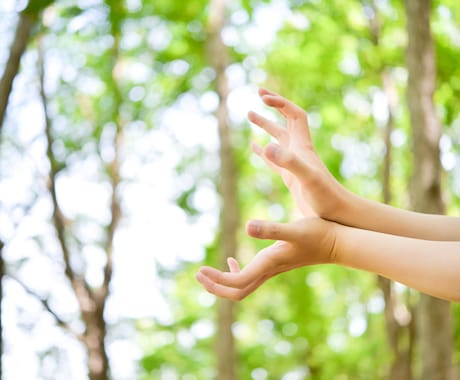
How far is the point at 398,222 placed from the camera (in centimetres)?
205

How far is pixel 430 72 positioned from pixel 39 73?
3363mm

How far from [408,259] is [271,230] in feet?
1.10

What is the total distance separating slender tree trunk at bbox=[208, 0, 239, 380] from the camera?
6762 millimetres

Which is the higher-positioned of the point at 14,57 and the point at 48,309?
the point at 14,57

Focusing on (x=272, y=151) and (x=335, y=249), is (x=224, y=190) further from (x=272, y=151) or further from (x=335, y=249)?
(x=272, y=151)

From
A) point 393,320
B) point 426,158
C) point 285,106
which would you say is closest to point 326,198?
point 285,106

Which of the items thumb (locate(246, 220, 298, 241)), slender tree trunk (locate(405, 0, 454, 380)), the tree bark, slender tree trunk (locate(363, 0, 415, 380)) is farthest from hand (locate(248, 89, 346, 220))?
slender tree trunk (locate(363, 0, 415, 380))

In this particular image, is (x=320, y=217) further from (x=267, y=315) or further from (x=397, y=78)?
(x=267, y=315)

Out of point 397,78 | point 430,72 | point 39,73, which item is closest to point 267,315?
point 397,78

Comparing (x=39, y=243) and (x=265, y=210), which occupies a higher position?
(x=39, y=243)

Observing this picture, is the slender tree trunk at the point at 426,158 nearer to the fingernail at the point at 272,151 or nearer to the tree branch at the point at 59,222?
the tree branch at the point at 59,222

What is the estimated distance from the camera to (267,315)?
1264cm

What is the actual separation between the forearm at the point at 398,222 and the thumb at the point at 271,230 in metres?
0.19

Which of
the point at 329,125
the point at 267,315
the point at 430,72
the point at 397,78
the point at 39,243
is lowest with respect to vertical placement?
the point at 267,315
